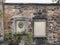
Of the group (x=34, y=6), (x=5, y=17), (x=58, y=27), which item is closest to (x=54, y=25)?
(x=58, y=27)

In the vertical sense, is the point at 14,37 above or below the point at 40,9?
below

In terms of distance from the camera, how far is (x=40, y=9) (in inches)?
495

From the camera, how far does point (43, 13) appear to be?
41.3 ft

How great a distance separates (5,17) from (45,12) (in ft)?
5.90

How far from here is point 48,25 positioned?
12.6m

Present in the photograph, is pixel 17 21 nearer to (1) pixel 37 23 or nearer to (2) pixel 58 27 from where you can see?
(1) pixel 37 23

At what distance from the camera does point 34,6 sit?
41.1 ft

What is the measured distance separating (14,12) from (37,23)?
1.13m

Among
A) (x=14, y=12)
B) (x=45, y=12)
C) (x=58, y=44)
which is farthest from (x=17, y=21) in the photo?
(x=58, y=44)

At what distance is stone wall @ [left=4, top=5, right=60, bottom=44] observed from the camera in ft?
41.1

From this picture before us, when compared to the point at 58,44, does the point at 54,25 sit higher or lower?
higher

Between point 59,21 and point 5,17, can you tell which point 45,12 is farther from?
point 5,17

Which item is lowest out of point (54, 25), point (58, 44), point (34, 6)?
point (58, 44)

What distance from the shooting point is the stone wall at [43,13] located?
41.1ft
